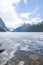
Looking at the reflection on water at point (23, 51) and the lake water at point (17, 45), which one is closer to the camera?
the reflection on water at point (23, 51)

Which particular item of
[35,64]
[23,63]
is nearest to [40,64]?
[35,64]

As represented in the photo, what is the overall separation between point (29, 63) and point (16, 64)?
1.85 metres

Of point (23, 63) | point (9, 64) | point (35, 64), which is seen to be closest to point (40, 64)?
point (35, 64)

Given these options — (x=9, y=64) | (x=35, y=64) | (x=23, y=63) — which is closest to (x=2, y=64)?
(x=9, y=64)

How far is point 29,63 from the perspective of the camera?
17469 millimetres

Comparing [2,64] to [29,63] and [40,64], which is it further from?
[40,64]

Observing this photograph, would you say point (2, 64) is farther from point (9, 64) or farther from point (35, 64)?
point (35, 64)

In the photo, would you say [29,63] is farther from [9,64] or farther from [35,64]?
[9,64]

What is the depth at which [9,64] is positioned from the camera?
54.8 feet

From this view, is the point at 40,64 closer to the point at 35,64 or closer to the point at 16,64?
the point at 35,64

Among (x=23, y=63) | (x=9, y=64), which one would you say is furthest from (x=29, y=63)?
(x=9, y=64)

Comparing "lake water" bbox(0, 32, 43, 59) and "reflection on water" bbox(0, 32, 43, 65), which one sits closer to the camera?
"reflection on water" bbox(0, 32, 43, 65)

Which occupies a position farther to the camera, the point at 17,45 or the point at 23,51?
the point at 17,45

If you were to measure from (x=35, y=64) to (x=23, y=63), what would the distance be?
1634 millimetres
